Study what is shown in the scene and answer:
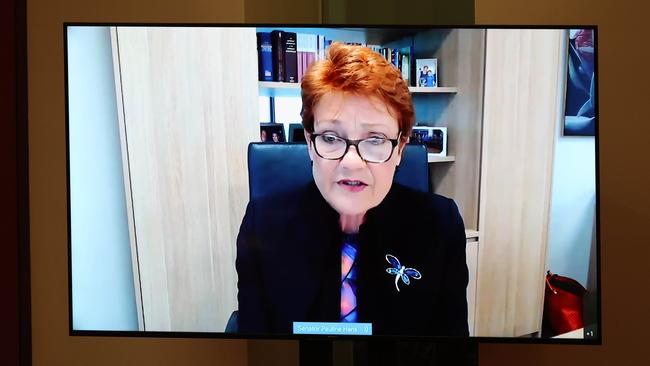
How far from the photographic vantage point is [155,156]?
76.3 inches

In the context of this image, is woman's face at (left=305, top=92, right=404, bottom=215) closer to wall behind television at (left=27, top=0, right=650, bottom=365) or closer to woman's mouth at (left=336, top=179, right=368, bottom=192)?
woman's mouth at (left=336, top=179, right=368, bottom=192)

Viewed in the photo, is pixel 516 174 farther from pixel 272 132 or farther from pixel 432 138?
pixel 272 132

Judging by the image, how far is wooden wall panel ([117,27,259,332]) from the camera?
6.27ft

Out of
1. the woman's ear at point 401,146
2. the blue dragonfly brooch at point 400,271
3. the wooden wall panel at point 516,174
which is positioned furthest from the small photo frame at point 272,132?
the wooden wall panel at point 516,174

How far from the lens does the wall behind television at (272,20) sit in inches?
87.0

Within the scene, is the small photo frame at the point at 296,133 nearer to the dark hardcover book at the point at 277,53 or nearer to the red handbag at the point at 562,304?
the dark hardcover book at the point at 277,53

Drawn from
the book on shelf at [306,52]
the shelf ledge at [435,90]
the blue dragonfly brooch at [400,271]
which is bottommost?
the blue dragonfly brooch at [400,271]

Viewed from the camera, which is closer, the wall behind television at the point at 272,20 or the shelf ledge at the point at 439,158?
the shelf ledge at the point at 439,158

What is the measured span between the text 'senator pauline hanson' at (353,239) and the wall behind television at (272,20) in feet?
1.54

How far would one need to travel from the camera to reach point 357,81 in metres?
1.87

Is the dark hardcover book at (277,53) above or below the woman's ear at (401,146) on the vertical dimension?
above

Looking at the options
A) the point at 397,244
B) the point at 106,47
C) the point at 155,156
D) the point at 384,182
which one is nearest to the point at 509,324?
the point at 397,244
